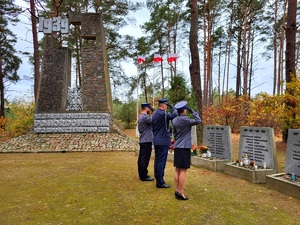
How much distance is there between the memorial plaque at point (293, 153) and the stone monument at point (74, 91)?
28.0ft

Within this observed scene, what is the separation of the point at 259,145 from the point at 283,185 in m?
1.09

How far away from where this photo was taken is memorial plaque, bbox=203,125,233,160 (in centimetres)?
582

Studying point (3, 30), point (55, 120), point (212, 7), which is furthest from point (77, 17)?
point (212, 7)

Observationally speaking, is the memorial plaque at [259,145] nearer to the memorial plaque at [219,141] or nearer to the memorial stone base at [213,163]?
the memorial plaque at [219,141]

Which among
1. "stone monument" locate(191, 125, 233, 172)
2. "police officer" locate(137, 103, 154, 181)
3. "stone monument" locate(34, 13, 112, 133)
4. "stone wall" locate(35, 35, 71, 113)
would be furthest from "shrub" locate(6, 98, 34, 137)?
"stone monument" locate(191, 125, 233, 172)

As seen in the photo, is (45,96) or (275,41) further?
(275,41)

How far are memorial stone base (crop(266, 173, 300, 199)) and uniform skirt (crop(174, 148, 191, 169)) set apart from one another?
1854mm

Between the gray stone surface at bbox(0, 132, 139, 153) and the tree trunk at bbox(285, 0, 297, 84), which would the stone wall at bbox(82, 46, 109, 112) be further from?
the tree trunk at bbox(285, 0, 297, 84)

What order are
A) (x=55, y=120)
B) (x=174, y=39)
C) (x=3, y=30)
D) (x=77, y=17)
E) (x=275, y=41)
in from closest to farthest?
(x=55, y=120) → (x=77, y=17) → (x=3, y=30) → (x=275, y=41) → (x=174, y=39)

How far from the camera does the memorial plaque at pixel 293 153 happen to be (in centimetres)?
423

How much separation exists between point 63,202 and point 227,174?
142 inches

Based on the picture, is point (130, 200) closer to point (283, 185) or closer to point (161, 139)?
point (161, 139)

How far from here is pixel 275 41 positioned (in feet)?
61.9

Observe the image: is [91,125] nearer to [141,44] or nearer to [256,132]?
[256,132]
